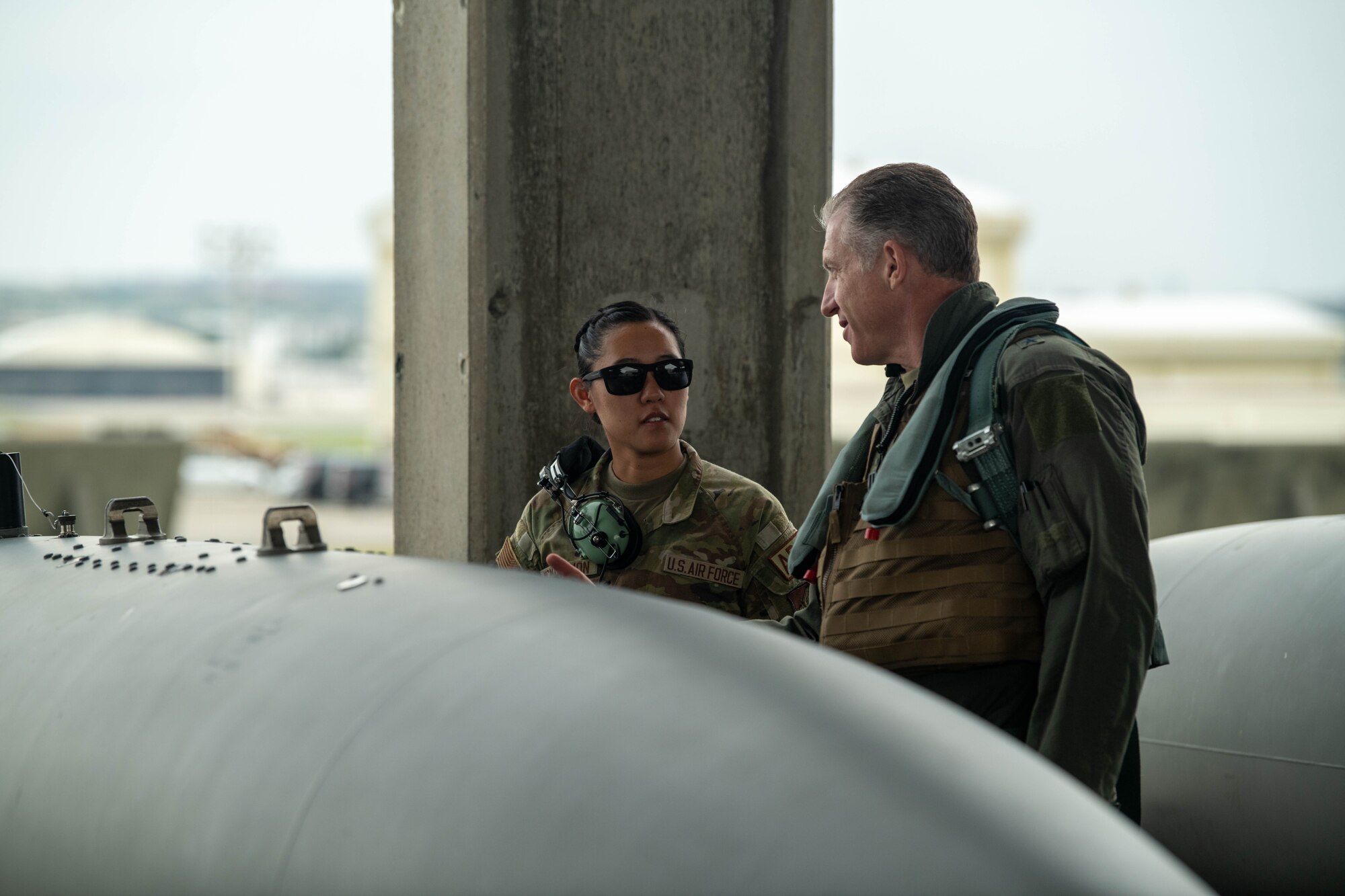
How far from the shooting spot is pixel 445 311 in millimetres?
4297

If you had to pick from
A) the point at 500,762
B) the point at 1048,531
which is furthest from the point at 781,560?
the point at 500,762

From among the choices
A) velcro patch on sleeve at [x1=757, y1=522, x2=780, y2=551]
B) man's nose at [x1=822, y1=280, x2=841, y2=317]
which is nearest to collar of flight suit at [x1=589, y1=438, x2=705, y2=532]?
velcro patch on sleeve at [x1=757, y1=522, x2=780, y2=551]

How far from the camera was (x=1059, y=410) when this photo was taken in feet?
6.95

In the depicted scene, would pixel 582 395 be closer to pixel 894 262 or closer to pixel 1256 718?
pixel 894 262

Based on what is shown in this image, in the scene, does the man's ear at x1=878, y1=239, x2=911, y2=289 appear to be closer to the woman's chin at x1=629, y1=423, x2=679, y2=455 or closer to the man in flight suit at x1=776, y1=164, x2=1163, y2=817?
the man in flight suit at x1=776, y1=164, x2=1163, y2=817

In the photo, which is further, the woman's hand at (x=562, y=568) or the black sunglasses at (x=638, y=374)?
the black sunglasses at (x=638, y=374)

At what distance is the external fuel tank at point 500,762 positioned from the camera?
47.4 inches

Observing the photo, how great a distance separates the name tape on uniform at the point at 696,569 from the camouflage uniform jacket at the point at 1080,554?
0.98 m

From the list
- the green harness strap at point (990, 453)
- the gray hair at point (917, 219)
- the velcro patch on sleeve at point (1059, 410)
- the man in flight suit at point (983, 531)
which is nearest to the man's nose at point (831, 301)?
the man in flight suit at point (983, 531)

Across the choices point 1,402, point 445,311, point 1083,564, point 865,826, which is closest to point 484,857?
point 865,826

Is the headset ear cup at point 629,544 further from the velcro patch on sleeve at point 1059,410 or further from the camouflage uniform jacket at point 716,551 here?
the velcro patch on sleeve at point 1059,410

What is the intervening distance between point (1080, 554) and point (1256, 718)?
1.74 meters

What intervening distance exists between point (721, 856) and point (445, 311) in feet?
10.8

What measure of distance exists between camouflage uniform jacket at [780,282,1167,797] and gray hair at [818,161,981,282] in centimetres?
27
